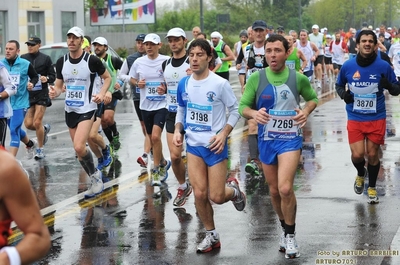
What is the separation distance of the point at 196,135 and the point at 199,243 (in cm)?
98

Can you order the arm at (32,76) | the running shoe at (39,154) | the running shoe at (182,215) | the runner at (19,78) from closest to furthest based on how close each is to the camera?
1. the running shoe at (182,215)
2. the runner at (19,78)
3. the arm at (32,76)
4. the running shoe at (39,154)

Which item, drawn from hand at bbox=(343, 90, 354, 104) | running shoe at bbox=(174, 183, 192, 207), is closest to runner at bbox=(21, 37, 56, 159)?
running shoe at bbox=(174, 183, 192, 207)

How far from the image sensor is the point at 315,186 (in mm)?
10727

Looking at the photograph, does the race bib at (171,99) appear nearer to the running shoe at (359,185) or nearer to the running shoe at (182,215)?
the running shoe at (182,215)

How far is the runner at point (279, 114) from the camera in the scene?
24.3 feet

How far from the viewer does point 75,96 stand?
415 inches

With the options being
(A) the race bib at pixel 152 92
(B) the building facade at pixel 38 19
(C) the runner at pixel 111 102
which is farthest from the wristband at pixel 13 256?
(B) the building facade at pixel 38 19

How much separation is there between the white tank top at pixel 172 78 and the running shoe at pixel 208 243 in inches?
121

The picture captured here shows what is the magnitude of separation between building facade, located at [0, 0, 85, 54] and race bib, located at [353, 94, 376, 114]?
107 ft

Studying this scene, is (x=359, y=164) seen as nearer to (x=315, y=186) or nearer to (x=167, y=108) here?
(x=315, y=186)

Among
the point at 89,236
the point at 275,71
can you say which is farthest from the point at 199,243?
the point at 275,71

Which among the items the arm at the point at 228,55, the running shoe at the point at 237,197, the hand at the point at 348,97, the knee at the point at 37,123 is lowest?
the running shoe at the point at 237,197

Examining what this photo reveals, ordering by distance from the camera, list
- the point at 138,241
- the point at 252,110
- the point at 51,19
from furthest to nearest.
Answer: the point at 51,19
the point at 138,241
the point at 252,110

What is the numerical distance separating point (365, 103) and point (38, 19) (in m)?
36.1
